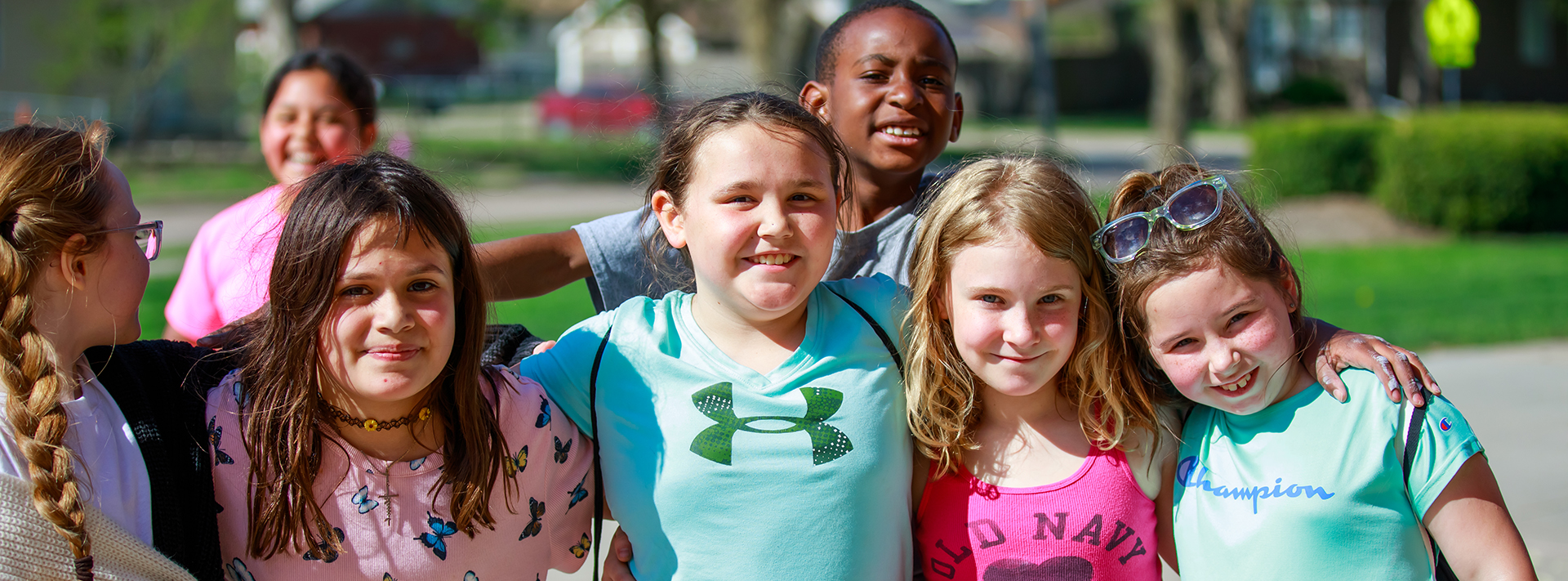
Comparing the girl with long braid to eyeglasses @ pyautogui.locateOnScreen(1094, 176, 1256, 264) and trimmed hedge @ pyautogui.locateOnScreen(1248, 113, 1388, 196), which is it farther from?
trimmed hedge @ pyautogui.locateOnScreen(1248, 113, 1388, 196)

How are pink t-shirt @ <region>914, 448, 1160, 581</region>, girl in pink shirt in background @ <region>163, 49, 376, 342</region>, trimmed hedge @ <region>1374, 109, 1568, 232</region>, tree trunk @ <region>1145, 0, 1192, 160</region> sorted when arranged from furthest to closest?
tree trunk @ <region>1145, 0, 1192, 160</region> → trimmed hedge @ <region>1374, 109, 1568, 232</region> → girl in pink shirt in background @ <region>163, 49, 376, 342</region> → pink t-shirt @ <region>914, 448, 1160, 581</region>

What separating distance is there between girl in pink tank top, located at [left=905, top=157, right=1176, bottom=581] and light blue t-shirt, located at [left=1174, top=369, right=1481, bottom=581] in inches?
5.6

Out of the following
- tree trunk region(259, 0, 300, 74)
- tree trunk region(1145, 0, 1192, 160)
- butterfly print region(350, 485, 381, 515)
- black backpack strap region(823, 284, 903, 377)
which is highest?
tree trunk region(259, 0, 300, 74)

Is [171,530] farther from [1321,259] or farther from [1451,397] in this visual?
[1321,259]

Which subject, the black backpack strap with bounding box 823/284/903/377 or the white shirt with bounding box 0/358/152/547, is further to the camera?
the black backpack strap with bounding box 823/284/903/377

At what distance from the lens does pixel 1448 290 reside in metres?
9.03

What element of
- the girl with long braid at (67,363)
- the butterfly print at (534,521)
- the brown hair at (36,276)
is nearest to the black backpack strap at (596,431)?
the butterfly print at (534,521)

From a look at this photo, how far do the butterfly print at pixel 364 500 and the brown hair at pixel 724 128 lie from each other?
2.63 feet

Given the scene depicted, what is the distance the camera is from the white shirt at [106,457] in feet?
6.29

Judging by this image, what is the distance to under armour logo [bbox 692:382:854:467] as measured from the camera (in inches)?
88.5

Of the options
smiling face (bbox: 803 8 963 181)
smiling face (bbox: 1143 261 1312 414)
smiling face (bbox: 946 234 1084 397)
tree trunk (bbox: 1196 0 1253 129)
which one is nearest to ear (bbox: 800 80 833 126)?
smiling face (bbox: 803 8 963 181)

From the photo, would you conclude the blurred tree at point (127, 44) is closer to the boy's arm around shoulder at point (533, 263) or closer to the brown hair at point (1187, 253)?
the boy's arm around shoulder at point (533, 263)

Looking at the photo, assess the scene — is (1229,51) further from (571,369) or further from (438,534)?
(438,534)

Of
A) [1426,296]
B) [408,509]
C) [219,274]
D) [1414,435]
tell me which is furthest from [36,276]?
[1426,296]
